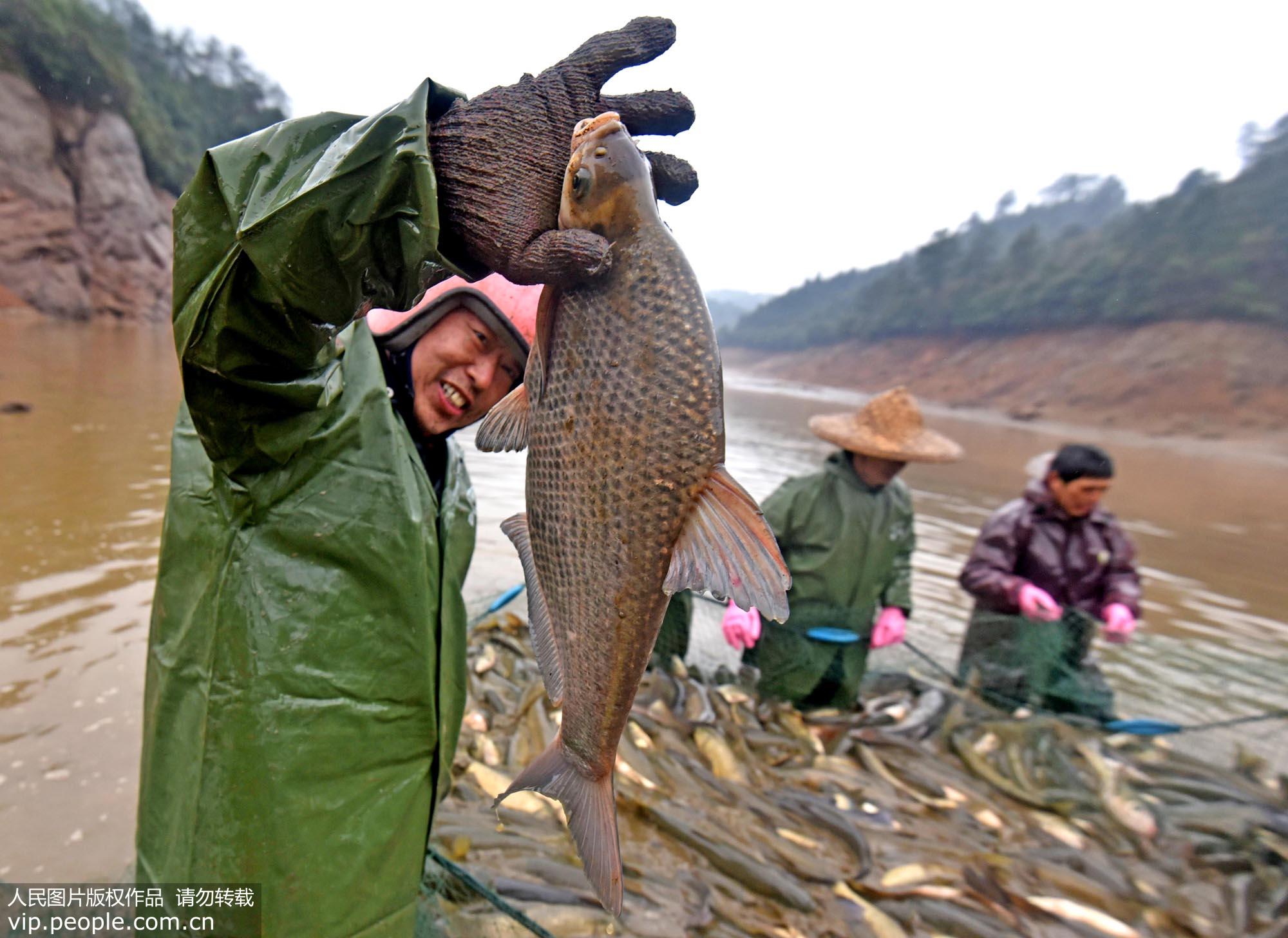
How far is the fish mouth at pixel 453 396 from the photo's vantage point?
6.92 feet

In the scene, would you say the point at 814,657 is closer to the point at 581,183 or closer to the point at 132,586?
the point at 581,183

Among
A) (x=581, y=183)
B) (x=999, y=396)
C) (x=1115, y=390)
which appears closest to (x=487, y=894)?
(x=581, y=183)

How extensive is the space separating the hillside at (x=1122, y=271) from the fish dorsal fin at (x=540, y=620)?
152ft

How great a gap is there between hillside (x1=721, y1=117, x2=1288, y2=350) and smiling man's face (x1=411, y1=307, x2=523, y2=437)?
46.1 meters

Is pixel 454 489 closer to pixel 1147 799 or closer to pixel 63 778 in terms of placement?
pixel 63 778

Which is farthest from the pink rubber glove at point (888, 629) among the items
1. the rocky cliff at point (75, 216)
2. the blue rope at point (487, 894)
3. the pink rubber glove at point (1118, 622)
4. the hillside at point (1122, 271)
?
the hillside at point (1122, 271)

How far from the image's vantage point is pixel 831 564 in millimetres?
4898

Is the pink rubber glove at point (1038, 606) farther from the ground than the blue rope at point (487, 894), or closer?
farther from the ground

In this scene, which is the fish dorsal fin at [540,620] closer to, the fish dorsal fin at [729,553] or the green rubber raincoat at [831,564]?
the fish dorsal fin at [729,553]

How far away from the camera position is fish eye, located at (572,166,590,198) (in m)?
1.21

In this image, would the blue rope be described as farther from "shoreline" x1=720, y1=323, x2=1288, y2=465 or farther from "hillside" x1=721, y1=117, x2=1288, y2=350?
"hillside" x1=721, y1=117, x2=1288, y2=350

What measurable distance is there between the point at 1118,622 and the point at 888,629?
171 centimetres

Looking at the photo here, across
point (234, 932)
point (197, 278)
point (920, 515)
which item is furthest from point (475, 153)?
point (920, 515)

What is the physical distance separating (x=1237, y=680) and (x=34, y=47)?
41296 millimetres
